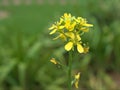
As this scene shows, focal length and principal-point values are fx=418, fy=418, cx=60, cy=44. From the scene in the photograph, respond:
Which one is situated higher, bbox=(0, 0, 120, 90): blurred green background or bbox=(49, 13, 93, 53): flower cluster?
bbox=(49, 13, 93, 53): flower cluster

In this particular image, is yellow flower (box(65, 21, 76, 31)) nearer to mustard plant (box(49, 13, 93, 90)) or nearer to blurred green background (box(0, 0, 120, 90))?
mustard plant (box(49, 13, 93, 90))

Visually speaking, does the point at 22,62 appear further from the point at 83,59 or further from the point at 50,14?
the point at 50,14

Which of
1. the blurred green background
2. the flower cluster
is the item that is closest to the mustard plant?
the flower cluster

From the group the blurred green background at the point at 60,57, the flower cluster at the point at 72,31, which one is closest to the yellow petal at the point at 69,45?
the flower cluster at the point at 72,31

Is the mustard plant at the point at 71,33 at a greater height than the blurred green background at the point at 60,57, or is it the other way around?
the mustard plant at the point at 71,33

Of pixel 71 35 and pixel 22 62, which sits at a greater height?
pixel 71 35

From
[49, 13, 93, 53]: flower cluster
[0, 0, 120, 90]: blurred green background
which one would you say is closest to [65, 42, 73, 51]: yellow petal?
[49, 13, 93, 53]: flower cluster

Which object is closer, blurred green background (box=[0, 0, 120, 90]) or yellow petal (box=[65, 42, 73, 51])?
yellow petal (box=[65, 42, 73, 51])

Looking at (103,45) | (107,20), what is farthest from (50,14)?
(103,45)

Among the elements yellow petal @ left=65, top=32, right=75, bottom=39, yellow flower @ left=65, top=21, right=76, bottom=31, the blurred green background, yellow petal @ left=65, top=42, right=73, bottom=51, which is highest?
yellow flower @ left=65, top=21, right=76, bottom=31


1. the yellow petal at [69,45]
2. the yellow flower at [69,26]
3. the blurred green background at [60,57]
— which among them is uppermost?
the yellow flower at [69,26]

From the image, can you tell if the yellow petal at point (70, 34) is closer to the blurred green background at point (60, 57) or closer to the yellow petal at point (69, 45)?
the yellow petal at point (69, 45)
